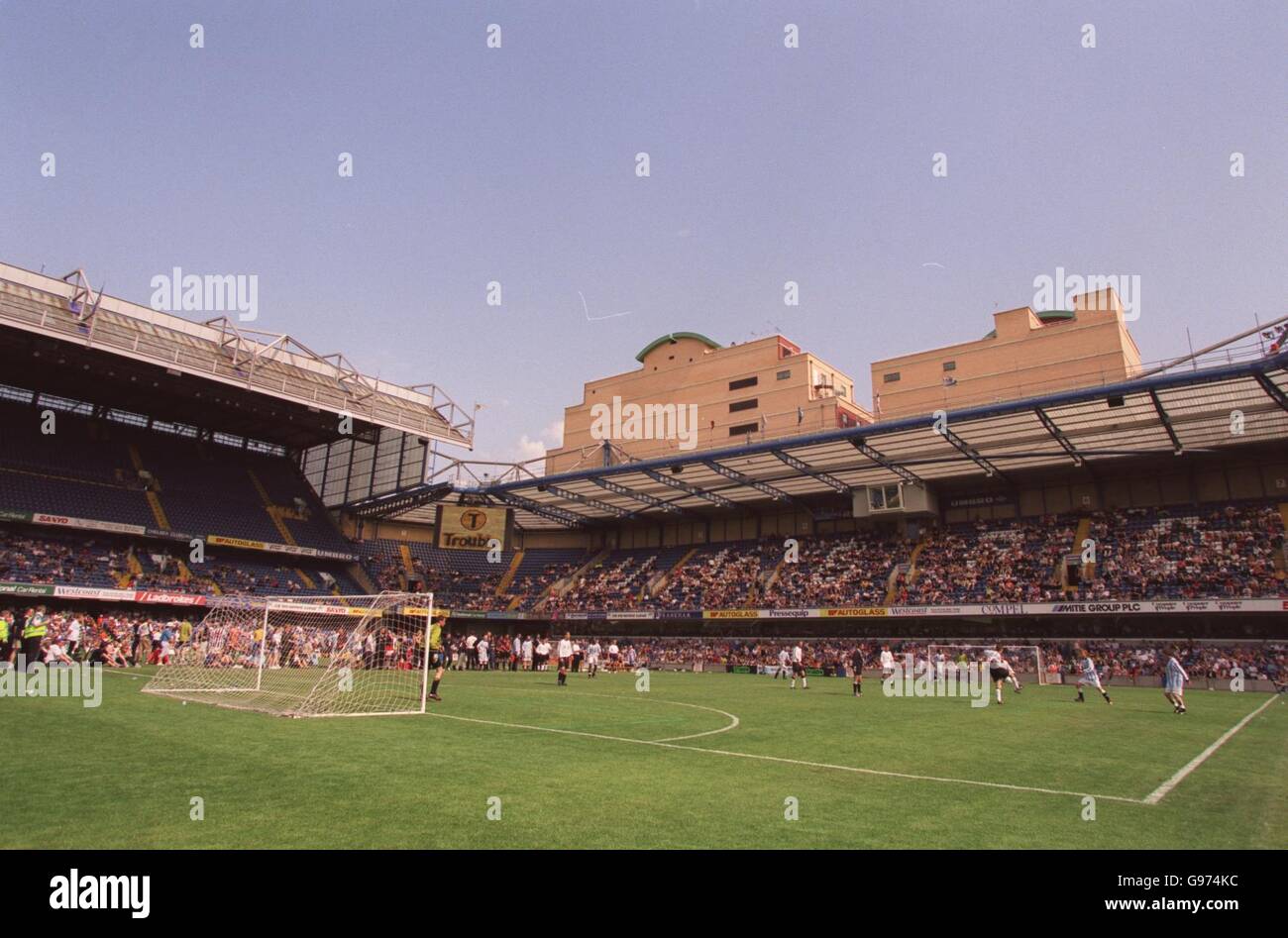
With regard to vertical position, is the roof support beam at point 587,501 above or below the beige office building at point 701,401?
below

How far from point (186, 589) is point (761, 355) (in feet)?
140

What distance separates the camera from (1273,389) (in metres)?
A: 29.7

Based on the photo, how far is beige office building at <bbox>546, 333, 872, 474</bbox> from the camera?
56.1 meters

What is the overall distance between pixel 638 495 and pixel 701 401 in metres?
14.2

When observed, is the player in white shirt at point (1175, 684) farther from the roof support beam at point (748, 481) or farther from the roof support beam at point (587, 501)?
the roof support beam at point (587, 501)

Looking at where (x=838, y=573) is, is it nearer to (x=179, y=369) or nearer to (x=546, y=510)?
(x=546, y=510)

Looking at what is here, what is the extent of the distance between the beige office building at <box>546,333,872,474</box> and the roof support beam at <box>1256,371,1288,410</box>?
77.8 ft

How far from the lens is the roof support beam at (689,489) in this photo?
46.9m

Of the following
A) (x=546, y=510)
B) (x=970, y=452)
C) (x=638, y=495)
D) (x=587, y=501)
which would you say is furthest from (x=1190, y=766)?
(x=546, y=510)

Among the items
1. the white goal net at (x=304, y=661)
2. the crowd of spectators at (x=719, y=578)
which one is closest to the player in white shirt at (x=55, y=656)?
the white goal net at (x=304, y=661)

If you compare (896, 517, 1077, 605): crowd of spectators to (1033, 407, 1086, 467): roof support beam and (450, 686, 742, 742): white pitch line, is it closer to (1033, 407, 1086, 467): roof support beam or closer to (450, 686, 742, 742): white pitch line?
(1033, 407, 1086, 467): roof support beam

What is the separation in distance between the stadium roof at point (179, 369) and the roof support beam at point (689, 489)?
12.0 m

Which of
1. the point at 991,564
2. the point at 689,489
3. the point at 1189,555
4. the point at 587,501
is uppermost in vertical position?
the point at 689,489
